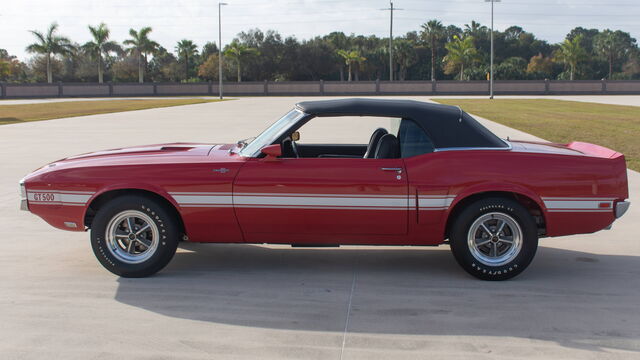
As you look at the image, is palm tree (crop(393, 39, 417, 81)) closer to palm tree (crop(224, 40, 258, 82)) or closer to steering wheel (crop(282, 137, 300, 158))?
palm tree (crop(224, 40, 258, 82))

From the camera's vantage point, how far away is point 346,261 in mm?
6078

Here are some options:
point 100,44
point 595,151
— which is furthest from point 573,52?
point 595,151

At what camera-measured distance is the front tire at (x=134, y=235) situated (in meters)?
5.45

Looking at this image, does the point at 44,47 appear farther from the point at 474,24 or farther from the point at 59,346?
the point at 59,346

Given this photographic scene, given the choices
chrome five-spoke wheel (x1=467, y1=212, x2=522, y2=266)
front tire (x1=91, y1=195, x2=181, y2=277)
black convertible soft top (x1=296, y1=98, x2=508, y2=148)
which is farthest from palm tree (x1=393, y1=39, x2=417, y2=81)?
front tire (x1=91, y1=195, x2=181, y2=277)

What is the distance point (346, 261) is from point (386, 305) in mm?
1242

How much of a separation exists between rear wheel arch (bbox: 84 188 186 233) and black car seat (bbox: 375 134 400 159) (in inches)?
66.8

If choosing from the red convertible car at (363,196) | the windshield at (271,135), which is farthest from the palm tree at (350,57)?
the red convertible car at (363,196)

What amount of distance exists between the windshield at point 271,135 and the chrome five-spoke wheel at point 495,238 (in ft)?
5.48

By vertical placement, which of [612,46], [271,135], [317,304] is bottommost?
[317,304]

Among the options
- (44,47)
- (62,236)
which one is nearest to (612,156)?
(62,236)

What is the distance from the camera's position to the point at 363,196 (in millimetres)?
5324

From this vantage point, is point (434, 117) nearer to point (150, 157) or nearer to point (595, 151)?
point (595, 151)

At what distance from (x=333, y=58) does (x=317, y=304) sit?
92.3 m
